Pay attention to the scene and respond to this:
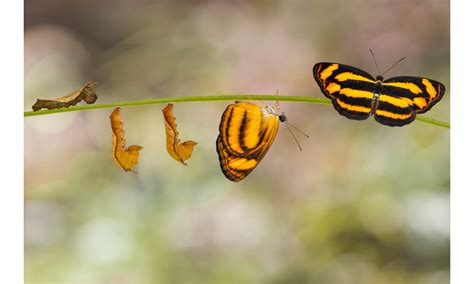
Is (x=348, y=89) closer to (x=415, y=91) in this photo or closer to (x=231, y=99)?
(x=415, y=91)

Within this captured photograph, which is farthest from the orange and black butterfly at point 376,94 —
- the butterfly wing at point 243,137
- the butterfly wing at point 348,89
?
the butterfly wing at point 243,137

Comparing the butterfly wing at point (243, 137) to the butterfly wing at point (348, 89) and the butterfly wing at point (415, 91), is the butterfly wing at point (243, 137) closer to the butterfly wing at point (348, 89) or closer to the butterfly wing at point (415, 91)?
the butterfly wing at point (348, 89)

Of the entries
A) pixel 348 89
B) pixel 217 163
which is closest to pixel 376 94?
pixel 348 89
